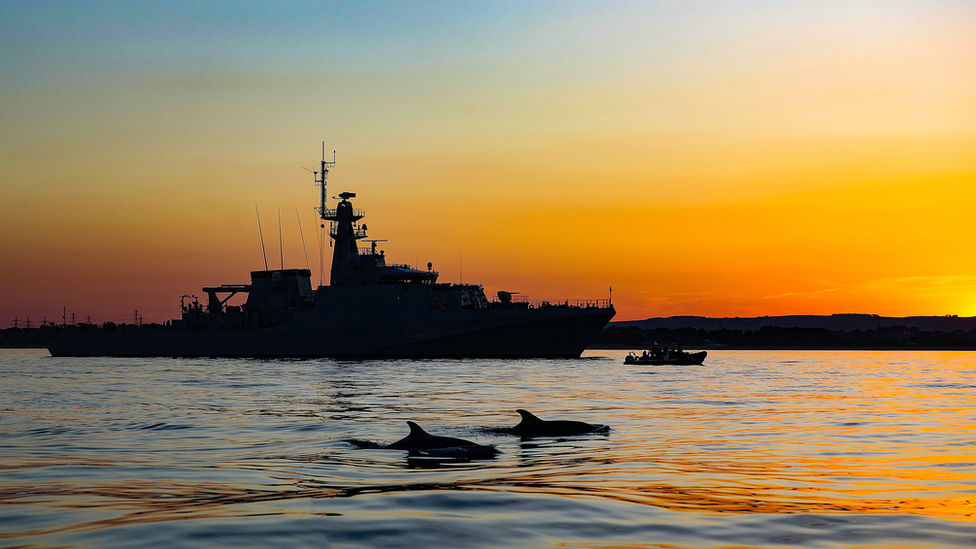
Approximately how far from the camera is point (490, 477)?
11070 mm

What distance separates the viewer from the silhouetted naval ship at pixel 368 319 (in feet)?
191

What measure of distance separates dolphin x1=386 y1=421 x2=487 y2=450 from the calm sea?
0.45 metres

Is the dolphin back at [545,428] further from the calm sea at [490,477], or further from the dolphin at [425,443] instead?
the dolphin at [425,443]

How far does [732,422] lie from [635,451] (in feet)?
21.1

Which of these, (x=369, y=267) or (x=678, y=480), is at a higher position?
(x=369, y=267)

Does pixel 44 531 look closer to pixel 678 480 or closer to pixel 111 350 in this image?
pixel 678 480

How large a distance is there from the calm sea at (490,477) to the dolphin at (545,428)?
1.85ft

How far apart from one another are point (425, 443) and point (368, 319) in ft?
156

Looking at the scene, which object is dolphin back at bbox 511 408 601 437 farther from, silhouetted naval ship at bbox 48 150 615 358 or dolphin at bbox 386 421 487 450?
silhouetted naval ship at bbox 48 150 615 358

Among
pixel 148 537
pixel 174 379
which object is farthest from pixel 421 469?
pixel 174 379

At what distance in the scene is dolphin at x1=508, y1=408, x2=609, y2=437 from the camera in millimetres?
16098

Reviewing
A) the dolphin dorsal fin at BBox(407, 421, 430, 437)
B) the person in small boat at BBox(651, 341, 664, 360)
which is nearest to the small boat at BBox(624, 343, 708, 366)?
the person in small boat at BBox(651, 341, 664, 360)

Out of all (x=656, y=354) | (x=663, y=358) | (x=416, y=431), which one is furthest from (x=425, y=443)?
(x=663, y=358)

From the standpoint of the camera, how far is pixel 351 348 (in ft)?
202
